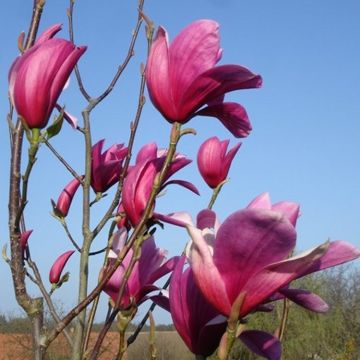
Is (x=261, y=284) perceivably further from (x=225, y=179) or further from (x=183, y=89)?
(x=225, y=179)

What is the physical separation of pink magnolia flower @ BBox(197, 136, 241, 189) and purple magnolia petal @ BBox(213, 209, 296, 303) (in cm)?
71

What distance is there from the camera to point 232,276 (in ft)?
1.96

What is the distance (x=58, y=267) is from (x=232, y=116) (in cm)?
62

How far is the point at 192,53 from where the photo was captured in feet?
2.24

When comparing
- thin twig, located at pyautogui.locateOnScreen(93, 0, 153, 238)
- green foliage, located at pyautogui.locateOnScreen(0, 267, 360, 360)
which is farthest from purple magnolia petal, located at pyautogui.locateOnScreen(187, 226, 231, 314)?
green foliage, located at pyautogui.locateOnScreen(0, 267, 360, 360)

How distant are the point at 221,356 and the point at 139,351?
44.5 ft

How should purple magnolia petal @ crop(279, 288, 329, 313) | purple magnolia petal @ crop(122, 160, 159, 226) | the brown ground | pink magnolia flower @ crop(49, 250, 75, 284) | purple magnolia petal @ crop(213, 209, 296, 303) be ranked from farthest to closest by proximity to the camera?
the brown ground → pink magnolia flower @ crop(49, 250, 75, 284) → purple magnolia petal @ crop(122, 160, 159, 226) → purple magnolia petal @ crop(279, 288, 329, 313) → purple magnolia petal @ crop(213, 209, 296, 303)

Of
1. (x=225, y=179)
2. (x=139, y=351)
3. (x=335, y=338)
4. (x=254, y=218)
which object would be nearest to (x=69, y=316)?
(x=254, y=218)

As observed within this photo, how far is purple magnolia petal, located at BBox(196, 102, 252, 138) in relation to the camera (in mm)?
748

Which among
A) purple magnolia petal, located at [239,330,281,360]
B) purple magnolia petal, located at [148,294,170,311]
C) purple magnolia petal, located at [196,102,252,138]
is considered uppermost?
purple magnolia petal, located at [196,102,252,138]

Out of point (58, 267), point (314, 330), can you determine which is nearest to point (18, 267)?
point (58, 267)

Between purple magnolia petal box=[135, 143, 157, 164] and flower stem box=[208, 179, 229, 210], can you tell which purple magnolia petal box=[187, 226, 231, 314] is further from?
flower stem box=[208, 179, 229, 210]

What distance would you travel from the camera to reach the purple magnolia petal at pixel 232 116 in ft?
2.45

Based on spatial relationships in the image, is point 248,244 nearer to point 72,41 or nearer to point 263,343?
point 263,343
